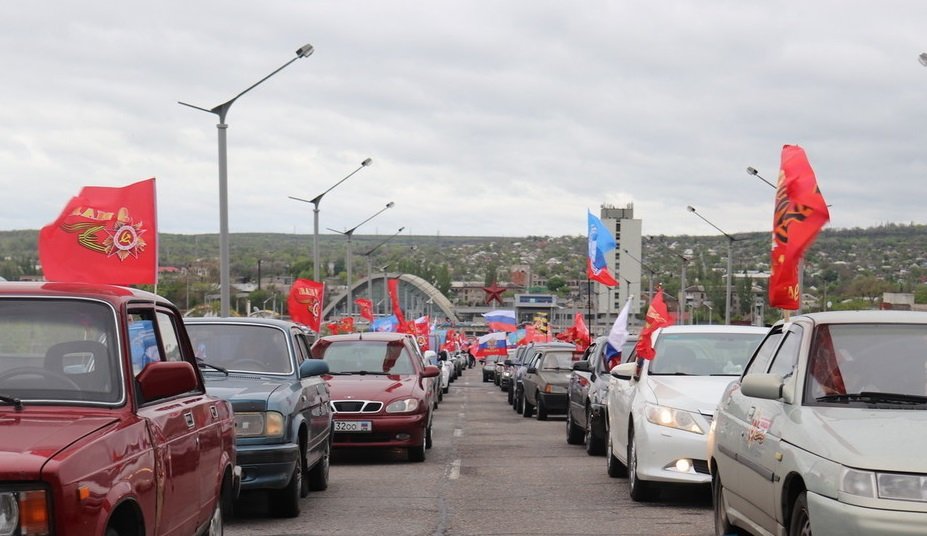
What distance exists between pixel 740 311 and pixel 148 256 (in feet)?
319

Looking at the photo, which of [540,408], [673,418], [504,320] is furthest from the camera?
[504,320]

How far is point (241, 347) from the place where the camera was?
12.2 m

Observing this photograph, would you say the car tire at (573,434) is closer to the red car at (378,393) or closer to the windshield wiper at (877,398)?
the red car at (378,393)

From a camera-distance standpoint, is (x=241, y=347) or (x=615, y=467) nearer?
(x=241, y=347)

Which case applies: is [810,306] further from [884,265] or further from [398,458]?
[398,458]

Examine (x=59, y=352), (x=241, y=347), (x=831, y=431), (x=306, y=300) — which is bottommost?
(x=831, y=431)

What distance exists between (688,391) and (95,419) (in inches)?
296

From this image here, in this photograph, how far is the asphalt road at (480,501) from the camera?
1050 cm

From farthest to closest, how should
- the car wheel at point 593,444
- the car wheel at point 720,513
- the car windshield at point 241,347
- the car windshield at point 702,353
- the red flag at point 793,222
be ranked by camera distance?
the car wheel at point 593,444 < the car windshield at point 702,353 < the red flag at point 793,222 < the car windshield at point 241,347 < the car wheel at point 720,513

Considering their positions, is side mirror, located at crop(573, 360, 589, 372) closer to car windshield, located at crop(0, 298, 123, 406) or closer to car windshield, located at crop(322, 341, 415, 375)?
car windshield, located at crop(322, 341, 415, 375)

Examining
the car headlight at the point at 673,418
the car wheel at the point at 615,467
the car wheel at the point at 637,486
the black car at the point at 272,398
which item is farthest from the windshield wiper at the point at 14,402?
the car wheel at the point at 615,467

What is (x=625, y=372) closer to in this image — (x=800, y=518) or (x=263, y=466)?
(x=263, y=466)

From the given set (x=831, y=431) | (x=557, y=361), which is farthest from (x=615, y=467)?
(x=557, y=361)

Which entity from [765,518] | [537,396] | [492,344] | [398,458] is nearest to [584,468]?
[398,458]
